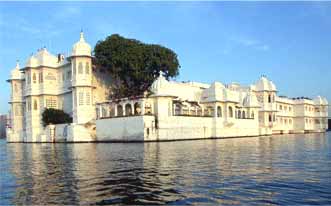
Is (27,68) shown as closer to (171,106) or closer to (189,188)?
(171,106)

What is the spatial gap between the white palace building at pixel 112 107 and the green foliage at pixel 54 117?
97cm

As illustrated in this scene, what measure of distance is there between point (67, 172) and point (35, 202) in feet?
21.7

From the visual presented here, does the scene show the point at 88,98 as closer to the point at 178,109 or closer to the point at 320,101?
the point at 178,109

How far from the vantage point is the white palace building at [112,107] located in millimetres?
49625

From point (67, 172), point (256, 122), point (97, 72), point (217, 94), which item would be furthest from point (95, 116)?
point (67, 172)

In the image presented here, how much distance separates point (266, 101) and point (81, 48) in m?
40.7

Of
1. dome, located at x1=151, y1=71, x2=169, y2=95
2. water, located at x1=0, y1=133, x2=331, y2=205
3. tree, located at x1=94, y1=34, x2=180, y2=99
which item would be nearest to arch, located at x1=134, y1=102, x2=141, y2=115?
dome, located at x1=151, y1=71, x2=169, y2=95

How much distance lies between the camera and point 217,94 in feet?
199

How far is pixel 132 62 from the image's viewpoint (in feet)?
184

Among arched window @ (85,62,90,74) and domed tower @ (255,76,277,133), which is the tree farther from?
domed tower @ (255,76,277,133)

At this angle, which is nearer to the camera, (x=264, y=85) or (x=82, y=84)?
(x=82, y=84)

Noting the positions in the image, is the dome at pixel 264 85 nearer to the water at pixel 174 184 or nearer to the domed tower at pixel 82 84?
the domed tower at pixel 82 84

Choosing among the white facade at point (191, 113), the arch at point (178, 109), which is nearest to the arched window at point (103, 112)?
the white facade at point (191, 113)

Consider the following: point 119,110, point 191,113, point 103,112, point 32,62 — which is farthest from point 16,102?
point 191,113
